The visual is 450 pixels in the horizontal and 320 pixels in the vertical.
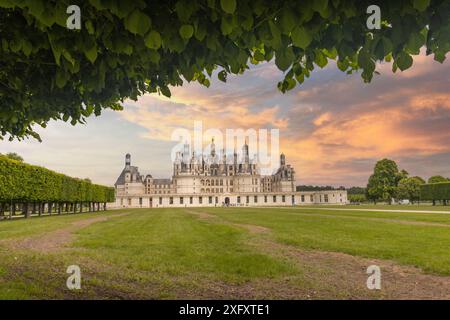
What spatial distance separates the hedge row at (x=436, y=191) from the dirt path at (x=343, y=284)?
71.0 meters

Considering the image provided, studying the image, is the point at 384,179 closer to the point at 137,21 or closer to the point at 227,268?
the point at 227,268

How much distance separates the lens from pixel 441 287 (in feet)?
26.0

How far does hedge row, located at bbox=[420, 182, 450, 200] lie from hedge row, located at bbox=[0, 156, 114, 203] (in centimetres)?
6577

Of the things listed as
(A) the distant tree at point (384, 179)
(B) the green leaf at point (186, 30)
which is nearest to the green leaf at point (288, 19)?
(B) the green leaf at point (186, 30)

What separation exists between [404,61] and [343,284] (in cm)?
510

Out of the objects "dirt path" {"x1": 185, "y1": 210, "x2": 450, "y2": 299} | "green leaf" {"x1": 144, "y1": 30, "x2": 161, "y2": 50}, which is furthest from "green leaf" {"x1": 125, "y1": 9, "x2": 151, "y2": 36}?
"dirt path" {"x1": 185, "y1": 210, "x2": 450, "y2": 299}

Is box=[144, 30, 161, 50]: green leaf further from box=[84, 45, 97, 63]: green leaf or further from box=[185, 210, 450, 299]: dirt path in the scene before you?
box=[185, 210, 450, 299]: dirt path

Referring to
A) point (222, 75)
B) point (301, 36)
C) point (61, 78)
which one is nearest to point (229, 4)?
point (301, 36)

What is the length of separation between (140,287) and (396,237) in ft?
40.7

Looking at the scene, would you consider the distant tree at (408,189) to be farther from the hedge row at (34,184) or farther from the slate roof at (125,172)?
the slate roof at (125,172)

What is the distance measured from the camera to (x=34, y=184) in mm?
46125

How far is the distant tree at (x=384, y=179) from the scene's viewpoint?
92375mm
